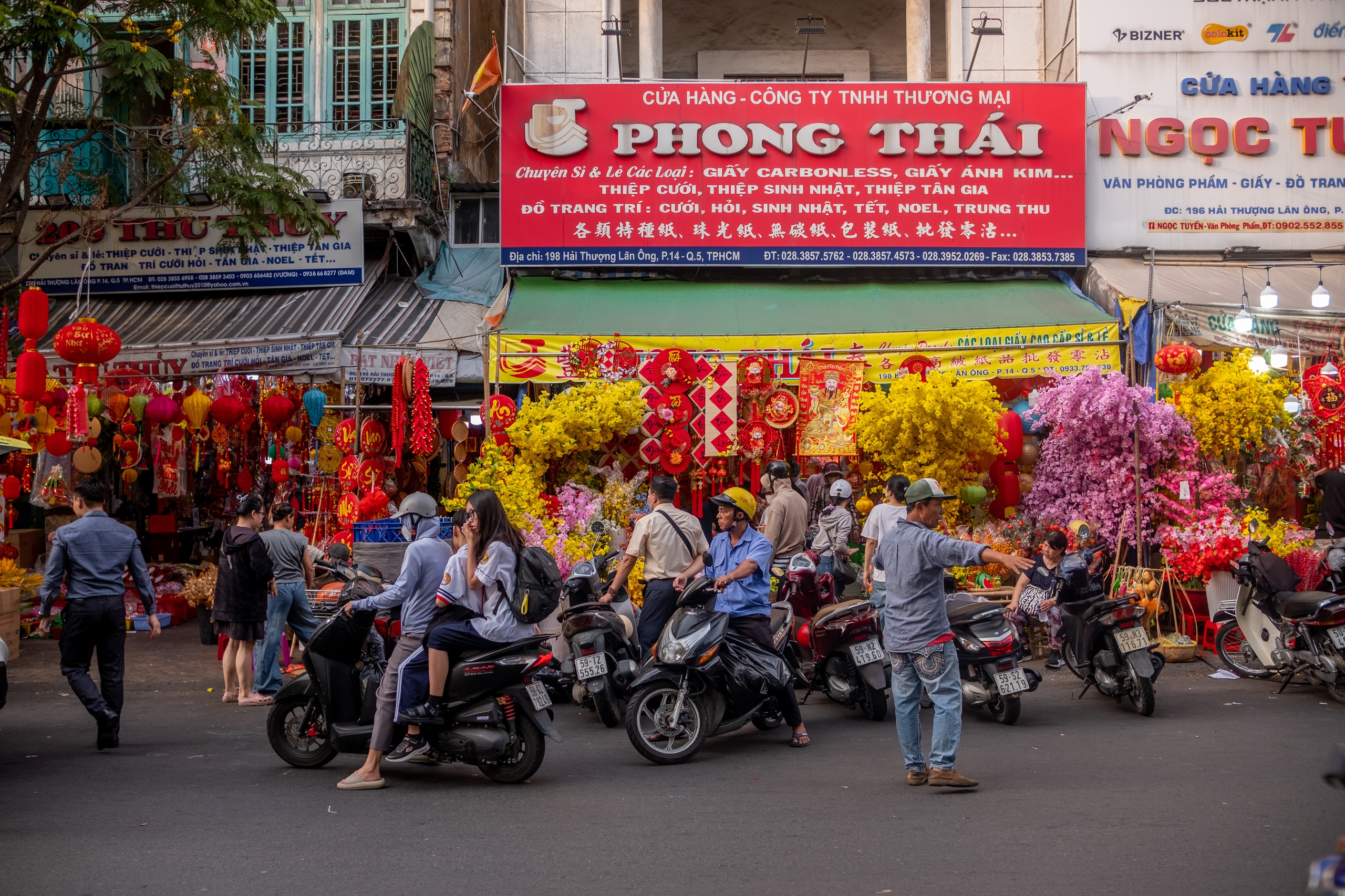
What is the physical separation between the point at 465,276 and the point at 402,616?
910 cm

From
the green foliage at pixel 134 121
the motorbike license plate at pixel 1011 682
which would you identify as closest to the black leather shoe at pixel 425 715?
the motorbike license plate at pixel 1011 682

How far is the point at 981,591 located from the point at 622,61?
9934mm

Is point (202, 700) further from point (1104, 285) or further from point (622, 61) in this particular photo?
point (622, 61)

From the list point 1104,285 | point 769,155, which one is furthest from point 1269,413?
point 769,155

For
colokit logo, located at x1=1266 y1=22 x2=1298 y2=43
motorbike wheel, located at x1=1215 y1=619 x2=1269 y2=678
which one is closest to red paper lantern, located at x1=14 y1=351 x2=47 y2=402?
motorbike wheel, located at x1=1215 y1=619 x2=1269 y2=678

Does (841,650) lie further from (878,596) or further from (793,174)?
(793,174)

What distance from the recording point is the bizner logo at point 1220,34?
14.0 metres

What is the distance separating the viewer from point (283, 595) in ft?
28.8

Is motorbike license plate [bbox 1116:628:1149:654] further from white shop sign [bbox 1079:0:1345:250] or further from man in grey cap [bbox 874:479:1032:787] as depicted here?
white shop sign [bbox 1079:0:1345:250]

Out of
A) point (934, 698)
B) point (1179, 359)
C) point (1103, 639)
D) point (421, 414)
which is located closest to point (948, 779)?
point (934, 698)

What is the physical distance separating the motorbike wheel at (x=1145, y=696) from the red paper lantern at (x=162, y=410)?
30.4 ft

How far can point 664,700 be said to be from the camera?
6.77m

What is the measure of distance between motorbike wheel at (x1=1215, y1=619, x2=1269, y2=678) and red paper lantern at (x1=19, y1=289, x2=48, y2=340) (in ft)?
33.6

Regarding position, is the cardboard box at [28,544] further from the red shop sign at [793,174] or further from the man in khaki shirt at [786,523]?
the man in khaki shirt at [786,523]
